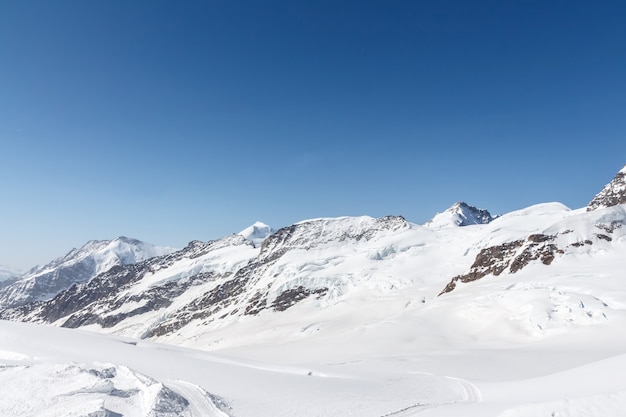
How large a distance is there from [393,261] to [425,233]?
973 inches

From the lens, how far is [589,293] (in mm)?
46156

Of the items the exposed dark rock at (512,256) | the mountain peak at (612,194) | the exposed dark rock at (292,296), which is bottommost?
the exposed dark rock at (292,296)

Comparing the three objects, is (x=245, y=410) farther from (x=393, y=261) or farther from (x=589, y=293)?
(x=393, y=261)

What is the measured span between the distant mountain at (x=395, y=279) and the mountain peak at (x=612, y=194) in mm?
560

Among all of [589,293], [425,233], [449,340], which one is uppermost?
[425,233]

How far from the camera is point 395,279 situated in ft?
346

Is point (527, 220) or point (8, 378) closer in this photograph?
point (8, 378)

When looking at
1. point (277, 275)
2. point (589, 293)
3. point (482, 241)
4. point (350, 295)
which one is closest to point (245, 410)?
point (589, 293)

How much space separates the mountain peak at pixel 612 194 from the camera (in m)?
102

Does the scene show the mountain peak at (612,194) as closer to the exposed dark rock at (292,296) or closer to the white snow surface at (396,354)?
the white snow surface at (396,354)

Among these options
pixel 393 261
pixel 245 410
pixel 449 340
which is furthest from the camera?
pixel 393 261

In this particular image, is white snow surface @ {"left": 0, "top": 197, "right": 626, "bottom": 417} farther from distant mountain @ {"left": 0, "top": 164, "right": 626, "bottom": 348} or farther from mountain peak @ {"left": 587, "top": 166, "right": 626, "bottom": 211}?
mountain peak @ {"left": 587, "top": 166, "right": 626, "bottom": 211}

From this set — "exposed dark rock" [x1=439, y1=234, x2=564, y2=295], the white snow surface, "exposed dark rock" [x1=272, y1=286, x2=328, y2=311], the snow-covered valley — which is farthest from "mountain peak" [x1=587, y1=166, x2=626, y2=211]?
"exposed dark rock" [x1=272, y1=286, x2=328, y2=311]

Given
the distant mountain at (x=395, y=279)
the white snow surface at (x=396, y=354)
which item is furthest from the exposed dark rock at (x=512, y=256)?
the white snow surface at (x=396, y=354)
